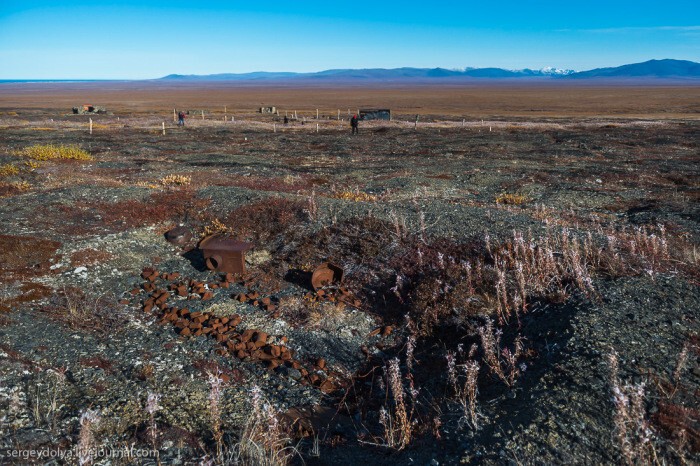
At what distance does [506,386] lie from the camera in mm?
5641

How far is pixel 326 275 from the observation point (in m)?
9.39

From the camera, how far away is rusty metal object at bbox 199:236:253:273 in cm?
Answer: 995

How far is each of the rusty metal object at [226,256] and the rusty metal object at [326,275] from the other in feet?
5.70

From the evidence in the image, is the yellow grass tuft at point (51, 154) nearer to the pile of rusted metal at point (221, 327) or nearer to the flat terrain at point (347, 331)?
the flat terrain at point (347, 331)

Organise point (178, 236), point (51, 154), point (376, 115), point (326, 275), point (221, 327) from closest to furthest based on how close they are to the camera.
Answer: point (221, 327), point (326, 275), point (178, 236), point (51, 154), point (376, 115)

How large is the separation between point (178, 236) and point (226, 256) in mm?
2151

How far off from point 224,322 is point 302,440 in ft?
10.5

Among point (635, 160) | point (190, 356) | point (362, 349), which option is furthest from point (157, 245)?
point (635, 160)

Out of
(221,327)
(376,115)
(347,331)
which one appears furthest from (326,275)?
(376,115)

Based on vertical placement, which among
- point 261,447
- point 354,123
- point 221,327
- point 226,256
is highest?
point 354,123

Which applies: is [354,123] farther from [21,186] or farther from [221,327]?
[221,327]

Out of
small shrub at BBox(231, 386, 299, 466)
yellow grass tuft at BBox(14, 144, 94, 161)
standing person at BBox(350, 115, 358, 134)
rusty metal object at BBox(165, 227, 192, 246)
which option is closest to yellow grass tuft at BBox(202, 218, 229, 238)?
rusty metal object at BBox(165, 227, 192, 246)

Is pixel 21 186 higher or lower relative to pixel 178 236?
higher

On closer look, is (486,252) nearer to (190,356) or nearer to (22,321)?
(190,356)
